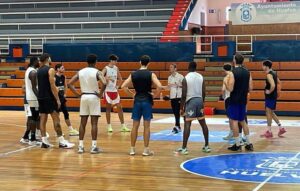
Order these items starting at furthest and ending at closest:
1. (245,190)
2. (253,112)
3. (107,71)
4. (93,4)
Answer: (93,4) < (253,112) < (107,71) < (245,190)

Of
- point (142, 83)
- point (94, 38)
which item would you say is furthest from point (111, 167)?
point (94, 38)

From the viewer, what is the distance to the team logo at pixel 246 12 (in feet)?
64.5

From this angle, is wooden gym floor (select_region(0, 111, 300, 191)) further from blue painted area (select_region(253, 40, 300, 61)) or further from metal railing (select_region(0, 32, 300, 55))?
metal railing (select_region(0, 32, 300, 55))

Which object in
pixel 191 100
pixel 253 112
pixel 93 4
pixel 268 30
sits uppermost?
pixel 93 4

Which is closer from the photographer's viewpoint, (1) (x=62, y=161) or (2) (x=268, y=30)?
(1) (x=62, y=161)

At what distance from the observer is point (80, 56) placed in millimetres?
20109

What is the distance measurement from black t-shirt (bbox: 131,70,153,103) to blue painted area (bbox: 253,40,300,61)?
10.2 meters

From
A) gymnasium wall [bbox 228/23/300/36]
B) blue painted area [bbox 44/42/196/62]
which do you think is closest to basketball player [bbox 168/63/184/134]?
blue painted area [bbox 44/42/196/62]

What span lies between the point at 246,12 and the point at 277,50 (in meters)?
2.70

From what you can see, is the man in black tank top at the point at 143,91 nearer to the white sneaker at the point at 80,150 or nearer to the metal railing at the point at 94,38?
the white sneaker at the point at 80,150

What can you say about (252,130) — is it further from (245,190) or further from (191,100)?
(245,190)

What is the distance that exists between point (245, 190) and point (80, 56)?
581 inches

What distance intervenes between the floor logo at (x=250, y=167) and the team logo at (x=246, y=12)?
38.9ft

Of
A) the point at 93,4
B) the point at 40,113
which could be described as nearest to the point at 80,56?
the point at 93,4
